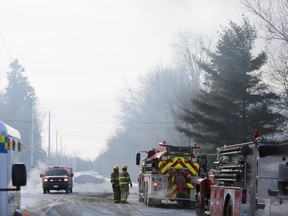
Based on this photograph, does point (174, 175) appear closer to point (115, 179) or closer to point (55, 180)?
point (115, 179)

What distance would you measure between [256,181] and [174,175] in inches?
584

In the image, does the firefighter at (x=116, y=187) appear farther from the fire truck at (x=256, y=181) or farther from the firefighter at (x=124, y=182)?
the fire truck at (x=256, y=181)

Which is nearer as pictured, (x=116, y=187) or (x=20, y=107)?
(x=116, y=187)

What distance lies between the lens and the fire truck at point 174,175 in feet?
92.9

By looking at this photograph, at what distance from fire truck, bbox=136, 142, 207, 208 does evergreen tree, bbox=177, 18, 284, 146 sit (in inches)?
677

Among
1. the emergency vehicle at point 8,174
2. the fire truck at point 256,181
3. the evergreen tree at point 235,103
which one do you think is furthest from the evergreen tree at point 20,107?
the emergency vehicle at point 8,174

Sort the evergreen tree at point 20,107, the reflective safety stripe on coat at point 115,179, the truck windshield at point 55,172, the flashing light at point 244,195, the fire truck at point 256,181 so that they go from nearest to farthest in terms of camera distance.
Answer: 1. the fire truck at point 256,181
2. the flashing light at point 244,195
3. the reflective safety stripe on coat at point 115,179
4. the truck windshield at point 55,172
5. the evergreen tree at point 20,107

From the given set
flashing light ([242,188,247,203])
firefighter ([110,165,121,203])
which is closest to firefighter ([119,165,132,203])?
firefighter ([110,165,121,203])

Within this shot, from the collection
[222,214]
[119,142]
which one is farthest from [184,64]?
[222,214]

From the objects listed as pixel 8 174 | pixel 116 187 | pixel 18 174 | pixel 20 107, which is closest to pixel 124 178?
pixel 116 187

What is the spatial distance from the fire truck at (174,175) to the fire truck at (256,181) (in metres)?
11.5

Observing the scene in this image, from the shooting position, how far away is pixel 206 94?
49.1m

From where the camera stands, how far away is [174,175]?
2850cm

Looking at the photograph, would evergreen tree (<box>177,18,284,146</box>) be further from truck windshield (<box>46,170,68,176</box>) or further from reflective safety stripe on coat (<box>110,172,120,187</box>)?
reflective safety stripe on coat (<box>110,172,120,187</box>)
